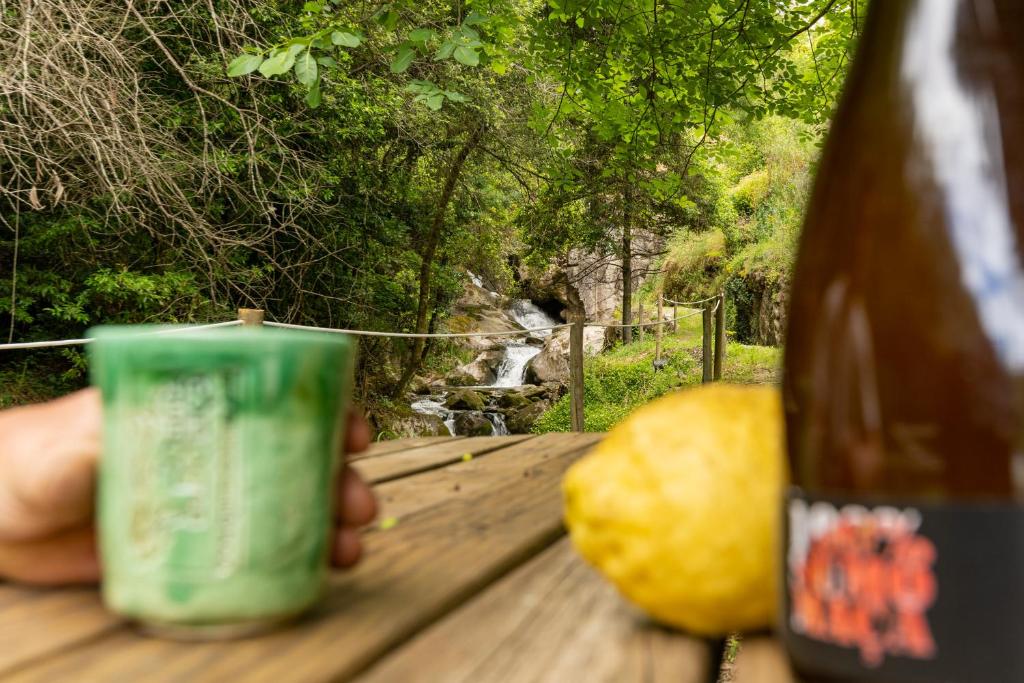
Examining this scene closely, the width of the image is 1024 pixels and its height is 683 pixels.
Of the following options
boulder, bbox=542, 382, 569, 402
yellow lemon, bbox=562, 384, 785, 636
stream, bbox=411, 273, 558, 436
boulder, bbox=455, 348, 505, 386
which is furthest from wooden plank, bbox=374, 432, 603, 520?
boulder, bbox=455, 348, 505, 386

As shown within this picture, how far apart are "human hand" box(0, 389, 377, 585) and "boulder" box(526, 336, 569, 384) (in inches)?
488

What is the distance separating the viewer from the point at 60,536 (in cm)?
67

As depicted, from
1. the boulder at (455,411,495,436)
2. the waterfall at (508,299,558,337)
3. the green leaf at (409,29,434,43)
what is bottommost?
the boulder at (455,411,495,436)

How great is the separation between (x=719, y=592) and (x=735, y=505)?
0.20 ft

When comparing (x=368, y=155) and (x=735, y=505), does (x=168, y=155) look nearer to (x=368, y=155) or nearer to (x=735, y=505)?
(x=368, y=155)

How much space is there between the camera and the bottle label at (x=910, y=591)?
1.33 ft

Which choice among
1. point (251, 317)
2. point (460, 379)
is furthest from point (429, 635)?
point (460, 379)

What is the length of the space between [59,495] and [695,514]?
19.1 inches

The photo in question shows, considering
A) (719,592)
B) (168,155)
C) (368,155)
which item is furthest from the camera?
(368,155)

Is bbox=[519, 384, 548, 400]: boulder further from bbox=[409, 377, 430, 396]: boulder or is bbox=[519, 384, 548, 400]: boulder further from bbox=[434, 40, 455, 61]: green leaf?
bbox=[434, 40, 455, 61]: green leaf

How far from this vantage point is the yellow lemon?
55 centimetres

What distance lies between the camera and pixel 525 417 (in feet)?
36.7

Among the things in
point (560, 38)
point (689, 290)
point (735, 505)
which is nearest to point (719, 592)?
point (735, 505)

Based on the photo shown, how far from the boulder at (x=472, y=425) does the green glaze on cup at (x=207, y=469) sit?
9.73m
